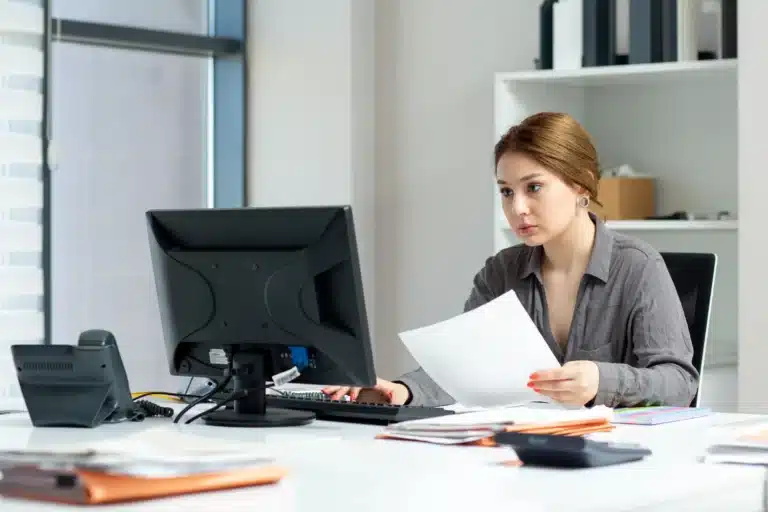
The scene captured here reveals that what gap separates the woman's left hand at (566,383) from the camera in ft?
7.28

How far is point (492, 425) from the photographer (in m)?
1.99

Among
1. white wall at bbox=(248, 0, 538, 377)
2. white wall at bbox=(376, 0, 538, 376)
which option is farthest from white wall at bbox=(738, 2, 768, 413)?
white wall at bbox=(248, 0, 538, 377)

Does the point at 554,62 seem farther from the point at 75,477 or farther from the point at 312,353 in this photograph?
the point at 75,477

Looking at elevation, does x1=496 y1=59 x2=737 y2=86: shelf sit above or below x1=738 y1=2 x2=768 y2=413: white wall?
above

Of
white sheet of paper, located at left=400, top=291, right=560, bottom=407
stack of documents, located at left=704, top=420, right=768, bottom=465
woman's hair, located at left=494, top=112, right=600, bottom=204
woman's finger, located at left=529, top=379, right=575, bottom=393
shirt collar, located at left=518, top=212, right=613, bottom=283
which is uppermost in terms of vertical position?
woman's hair, located at left=494, top=112, right=600, bottom=204

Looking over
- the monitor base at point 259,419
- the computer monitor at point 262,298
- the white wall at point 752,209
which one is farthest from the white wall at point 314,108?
the monitor base at point 259,419

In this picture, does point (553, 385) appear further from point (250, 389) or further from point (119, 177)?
point (119, 177)

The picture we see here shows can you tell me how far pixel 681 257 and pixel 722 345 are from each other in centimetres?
93

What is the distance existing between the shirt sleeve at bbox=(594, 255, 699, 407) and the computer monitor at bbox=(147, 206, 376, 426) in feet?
1.60

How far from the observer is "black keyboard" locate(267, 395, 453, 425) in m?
2.25

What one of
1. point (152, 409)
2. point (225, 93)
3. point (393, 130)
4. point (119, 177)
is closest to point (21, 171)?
point (119, 177)

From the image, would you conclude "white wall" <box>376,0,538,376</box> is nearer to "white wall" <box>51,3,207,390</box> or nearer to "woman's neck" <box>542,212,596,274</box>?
"white wall" <box>51,3,207,390</box>

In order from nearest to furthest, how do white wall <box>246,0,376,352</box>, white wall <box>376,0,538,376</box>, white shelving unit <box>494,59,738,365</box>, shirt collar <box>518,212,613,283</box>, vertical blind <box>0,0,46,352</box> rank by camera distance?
shirt collar <box>518,212,613,283</box> < white shelving unit <box>494,59,738,365</box> < vertical blind <box>0,0,46,352</box> < white wall <box>376,0,538,376</box> < white wall <box>246,0,376,352</box>

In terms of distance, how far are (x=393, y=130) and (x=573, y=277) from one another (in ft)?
6.03
